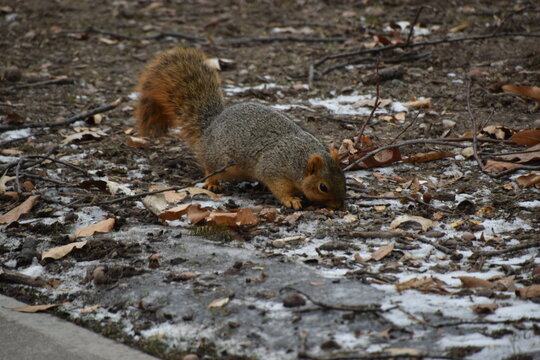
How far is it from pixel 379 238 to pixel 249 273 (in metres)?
0.81

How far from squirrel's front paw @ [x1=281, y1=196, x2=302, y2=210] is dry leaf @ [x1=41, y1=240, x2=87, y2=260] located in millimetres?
1383

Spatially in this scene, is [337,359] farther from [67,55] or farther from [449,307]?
[67,55]

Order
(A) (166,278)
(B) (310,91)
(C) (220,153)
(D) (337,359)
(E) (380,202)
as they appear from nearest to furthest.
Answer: (D) (337,359) → (A) (166,278) → (E) (380,202) → (C) (220,153) → (B) (310,91)

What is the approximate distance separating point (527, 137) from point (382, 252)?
1.81 m

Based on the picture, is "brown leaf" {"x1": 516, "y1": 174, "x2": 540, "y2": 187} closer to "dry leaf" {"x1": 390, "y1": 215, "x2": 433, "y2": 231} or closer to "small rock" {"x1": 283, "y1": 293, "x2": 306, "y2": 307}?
"dry leaf" {"x1": 390, "y1": 215, "x2": 433, "y2": 231}

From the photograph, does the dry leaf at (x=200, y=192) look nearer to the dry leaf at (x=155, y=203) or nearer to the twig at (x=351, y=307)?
the dry leaf at (x=155, y=203)

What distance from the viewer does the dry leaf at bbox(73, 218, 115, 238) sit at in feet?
11.2

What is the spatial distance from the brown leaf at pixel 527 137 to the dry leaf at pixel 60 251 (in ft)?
A: 9.45

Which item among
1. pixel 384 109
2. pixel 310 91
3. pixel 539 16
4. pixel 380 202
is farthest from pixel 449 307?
pixel 539 16

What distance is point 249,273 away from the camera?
2893 mm

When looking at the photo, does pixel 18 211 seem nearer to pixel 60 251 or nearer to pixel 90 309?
pixel 60 251

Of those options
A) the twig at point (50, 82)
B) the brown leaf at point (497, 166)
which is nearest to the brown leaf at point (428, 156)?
the brown leaf at point (497, 166)

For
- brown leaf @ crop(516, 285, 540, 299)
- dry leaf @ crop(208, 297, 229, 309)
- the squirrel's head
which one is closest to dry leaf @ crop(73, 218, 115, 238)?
dry leaf @ crop(208, 297, 229, 309)

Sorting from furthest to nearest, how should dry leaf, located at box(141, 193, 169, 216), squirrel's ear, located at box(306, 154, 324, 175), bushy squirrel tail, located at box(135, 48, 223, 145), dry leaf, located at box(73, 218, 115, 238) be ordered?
bushy squirrel tail, located at box(135, 48, 223, 145)
squirrel's ear, located at box(306, 154, 324, 175)
dry leaf, located at box(141, 193, 169, 216)
dry leaf, located at box(73, 218, 115, 238)
